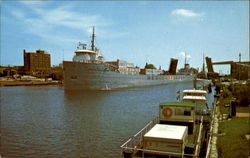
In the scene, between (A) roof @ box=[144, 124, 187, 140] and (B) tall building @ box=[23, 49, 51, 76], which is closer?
(A) roof @ box=[144, 124, 187, 140]

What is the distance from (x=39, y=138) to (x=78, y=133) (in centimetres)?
330

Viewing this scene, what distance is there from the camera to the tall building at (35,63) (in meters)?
148

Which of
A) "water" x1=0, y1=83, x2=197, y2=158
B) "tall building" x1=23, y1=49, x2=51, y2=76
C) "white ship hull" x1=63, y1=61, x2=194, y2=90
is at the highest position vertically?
"tall building" x1=23, y1=49, x2=51, y2=76

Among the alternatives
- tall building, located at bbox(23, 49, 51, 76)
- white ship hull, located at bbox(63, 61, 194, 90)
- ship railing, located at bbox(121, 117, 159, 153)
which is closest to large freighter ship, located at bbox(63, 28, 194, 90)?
white ship hull, located at bbox(63, 61, 194, 90)

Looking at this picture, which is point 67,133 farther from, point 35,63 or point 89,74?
point 35,63

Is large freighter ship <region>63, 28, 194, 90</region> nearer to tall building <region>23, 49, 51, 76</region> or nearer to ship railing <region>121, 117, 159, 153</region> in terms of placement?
ship railing <region>121, 117, 159, 153</region>

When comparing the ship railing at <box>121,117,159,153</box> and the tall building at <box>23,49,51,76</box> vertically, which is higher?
the tall building at <box>23,49,51,76</box>

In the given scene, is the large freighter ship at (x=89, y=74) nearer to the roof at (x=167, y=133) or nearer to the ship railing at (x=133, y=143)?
the ship railing at (x=133, y=143)

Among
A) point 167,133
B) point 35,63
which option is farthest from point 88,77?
point 35,63

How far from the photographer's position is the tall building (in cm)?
14839

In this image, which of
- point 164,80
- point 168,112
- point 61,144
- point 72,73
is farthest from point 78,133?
point 164,80

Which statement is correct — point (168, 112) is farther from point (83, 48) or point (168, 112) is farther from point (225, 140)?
point (83, 48)

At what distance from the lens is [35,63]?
156 meters

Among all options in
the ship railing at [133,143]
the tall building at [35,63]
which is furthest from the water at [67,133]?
the tall building at [35,63]
